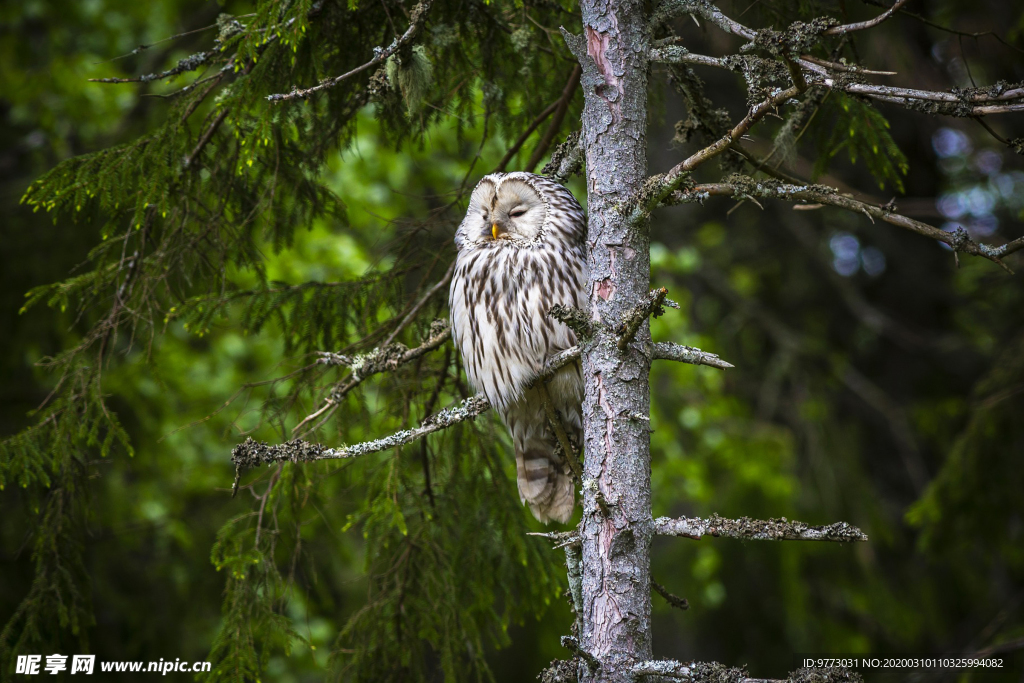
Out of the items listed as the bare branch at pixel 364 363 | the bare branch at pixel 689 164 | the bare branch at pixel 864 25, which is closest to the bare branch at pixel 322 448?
the bare branch at pixel 364 363

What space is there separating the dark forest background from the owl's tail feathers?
0.35 meters

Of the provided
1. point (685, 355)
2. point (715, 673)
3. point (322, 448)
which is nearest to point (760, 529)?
point (715, 673)

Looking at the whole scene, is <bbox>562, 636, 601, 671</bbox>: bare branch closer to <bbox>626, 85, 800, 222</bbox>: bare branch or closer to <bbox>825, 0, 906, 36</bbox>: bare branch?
<bbox>626, 85, 800, 222</bbox>: bare branch

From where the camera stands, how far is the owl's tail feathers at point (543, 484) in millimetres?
2857

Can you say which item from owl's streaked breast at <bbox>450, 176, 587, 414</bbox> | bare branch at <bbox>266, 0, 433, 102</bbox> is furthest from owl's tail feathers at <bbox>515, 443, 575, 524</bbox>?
bare branch at <bbox>266, 0, 433, 102</bbox>

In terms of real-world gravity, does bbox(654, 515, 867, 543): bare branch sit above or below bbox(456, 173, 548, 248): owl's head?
below

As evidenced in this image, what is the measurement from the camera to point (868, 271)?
348 inches

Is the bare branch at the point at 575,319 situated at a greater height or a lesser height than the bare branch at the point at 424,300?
lesser

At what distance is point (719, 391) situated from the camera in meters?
8.09

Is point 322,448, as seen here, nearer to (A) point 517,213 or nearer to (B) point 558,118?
(A) point 517,213

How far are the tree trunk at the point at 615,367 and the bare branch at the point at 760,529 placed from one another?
8 centimetres

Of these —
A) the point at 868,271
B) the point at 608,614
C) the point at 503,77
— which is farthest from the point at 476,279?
the point at 868,271

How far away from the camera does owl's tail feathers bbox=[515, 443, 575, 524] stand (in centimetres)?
286

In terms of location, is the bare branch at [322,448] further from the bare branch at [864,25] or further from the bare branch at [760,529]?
the bare branch at [864,25]
